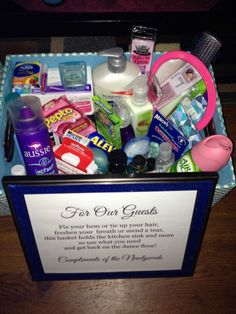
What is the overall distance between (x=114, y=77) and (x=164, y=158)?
18cm

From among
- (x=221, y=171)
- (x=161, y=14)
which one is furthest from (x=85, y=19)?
(x=221, y=171)

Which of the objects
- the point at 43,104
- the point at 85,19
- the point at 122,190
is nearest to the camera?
the point at 122,190

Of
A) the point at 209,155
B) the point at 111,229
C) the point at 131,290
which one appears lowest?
the point at 131,290

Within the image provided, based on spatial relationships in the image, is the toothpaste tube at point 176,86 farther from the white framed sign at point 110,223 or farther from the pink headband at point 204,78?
the white framed sign at point 110,223

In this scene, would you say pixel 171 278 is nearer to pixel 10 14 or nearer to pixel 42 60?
pixel 42 60

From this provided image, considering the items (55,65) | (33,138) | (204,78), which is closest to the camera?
(33,138)

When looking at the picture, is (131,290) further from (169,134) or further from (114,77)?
(114,77)

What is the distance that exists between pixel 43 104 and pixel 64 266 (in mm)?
307

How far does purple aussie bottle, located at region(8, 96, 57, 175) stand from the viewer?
57cm

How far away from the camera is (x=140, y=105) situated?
70cm

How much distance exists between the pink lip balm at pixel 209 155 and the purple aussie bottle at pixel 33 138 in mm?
213

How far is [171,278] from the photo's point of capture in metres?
0.73

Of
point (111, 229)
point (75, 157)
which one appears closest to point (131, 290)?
point (111, 229)

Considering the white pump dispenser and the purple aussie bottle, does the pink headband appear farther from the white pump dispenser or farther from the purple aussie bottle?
the purple aussie bottle
